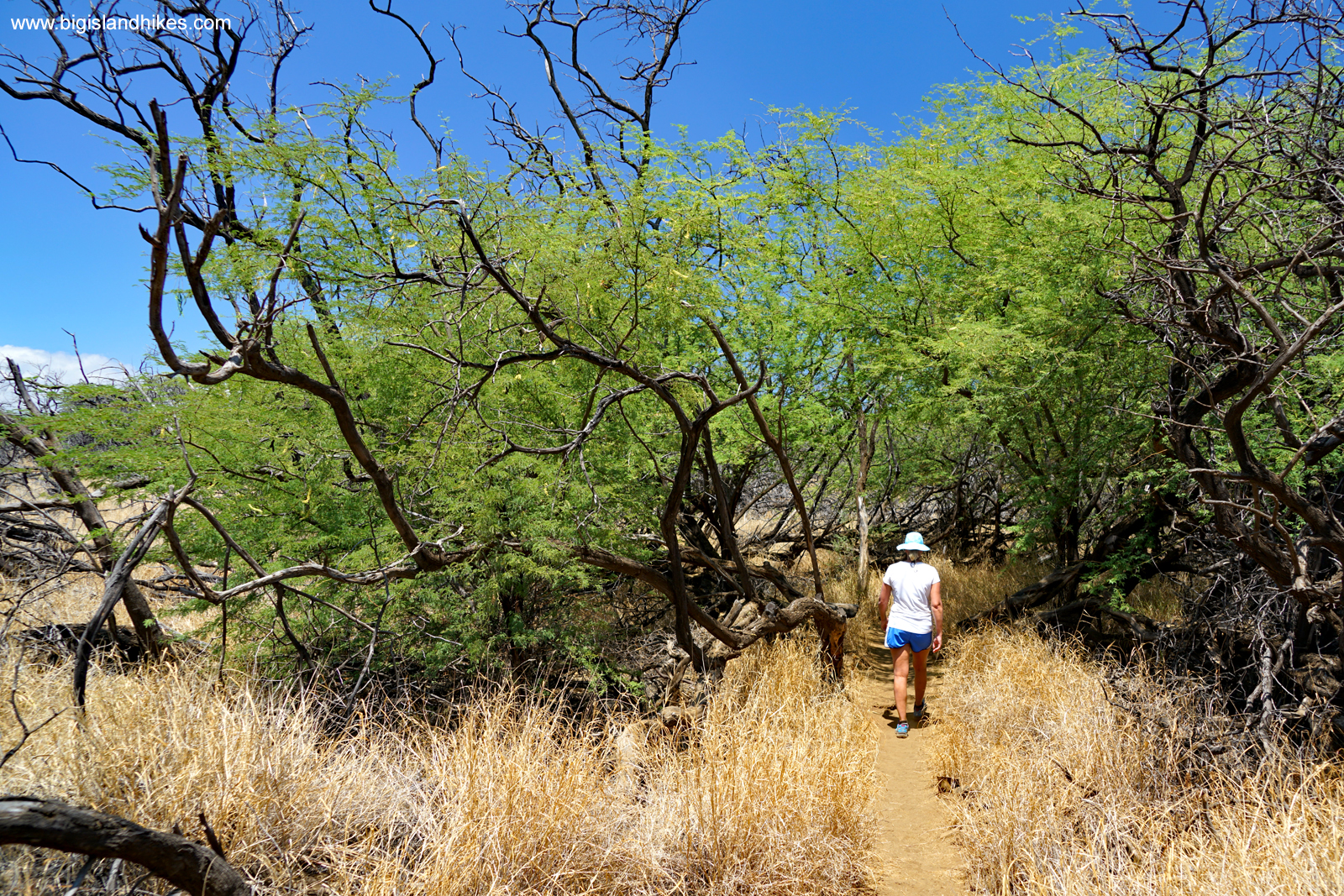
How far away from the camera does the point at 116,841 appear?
93.0 inches

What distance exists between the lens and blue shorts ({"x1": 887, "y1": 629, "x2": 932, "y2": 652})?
6773 mm

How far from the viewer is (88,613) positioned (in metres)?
7.16

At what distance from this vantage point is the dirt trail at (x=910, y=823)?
414 centimetres

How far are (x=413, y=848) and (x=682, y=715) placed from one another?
8.78ft

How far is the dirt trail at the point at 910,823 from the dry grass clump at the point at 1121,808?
0.15 metres

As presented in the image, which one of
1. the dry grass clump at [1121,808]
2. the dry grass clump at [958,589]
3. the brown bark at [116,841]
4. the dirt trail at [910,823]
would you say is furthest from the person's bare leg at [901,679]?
the brown bark at [116,841]

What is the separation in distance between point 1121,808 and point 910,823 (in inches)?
52.6

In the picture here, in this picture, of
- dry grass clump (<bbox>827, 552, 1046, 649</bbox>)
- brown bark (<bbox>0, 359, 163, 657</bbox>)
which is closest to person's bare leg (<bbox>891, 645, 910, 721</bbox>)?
dry grass clump (<bbox>827, 552, 1046, 649</bbox>)

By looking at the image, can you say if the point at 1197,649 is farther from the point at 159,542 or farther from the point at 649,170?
the point at 159,542

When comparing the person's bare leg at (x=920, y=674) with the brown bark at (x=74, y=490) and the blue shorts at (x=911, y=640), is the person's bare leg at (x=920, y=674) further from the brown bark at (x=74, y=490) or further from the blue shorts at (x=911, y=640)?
the brown bark at (x=74, y=490)

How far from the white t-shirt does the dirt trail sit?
90 centimetres

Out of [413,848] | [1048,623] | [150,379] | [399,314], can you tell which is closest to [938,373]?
[1048,623]

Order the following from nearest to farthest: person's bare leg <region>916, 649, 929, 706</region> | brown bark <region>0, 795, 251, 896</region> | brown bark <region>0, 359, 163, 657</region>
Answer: brown bark <region>0, 795, 251, 896</region>
brown bark <region>0, 359, 163, 657</region>
person's bare leg <region>916, 649, 929, 706</region>

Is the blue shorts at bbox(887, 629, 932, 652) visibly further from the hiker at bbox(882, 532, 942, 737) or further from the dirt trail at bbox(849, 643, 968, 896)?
the dirt trail at bbox(849, 643, 968, 896)
